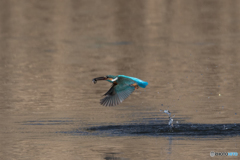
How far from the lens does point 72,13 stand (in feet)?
83.4

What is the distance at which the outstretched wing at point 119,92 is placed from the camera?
8891mm

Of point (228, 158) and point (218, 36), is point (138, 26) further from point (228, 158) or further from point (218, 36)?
point (228, 158)

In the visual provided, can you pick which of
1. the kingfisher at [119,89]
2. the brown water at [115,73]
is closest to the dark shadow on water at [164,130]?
the brown water at [115,73]

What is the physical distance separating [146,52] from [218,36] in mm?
3724

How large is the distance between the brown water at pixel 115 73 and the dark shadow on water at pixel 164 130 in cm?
19

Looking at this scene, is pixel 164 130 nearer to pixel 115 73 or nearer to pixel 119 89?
pixel 119 89

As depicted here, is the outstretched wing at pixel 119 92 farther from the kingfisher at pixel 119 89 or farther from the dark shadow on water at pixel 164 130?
the dark shadow on water at pixel 164 130

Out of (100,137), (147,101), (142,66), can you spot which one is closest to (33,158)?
(100,137)

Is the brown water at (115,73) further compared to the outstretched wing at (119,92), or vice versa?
the outstretched wing at (119,92)

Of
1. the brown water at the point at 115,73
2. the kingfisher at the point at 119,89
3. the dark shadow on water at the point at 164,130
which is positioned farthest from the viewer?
the dark shadow on water at the point at 164,130

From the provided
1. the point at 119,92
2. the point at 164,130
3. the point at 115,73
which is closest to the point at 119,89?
the point at 119,92

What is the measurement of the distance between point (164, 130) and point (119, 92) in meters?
0.99

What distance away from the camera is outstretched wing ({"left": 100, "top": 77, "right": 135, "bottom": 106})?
889 cm

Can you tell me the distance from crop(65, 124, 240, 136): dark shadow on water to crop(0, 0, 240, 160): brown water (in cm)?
19
